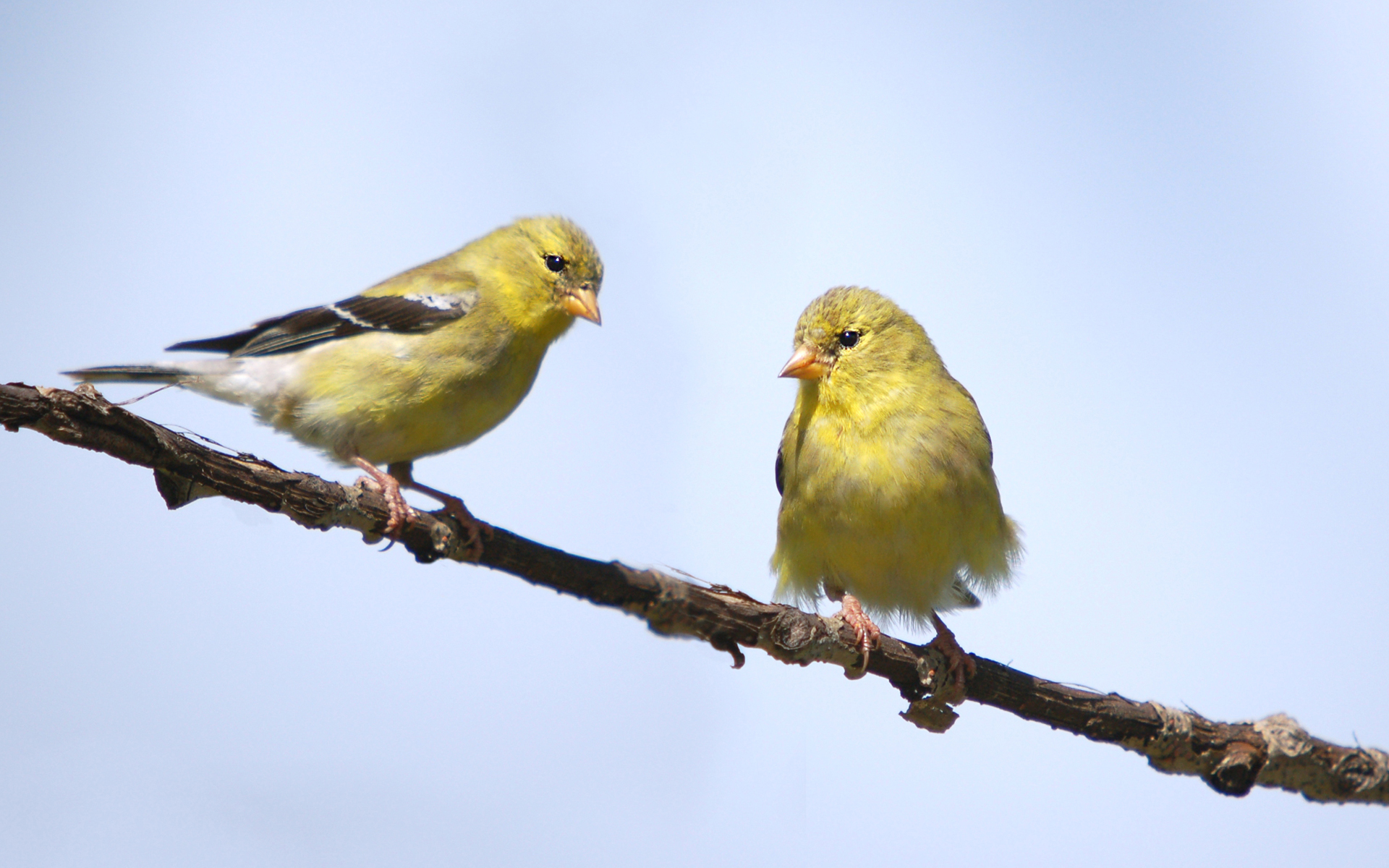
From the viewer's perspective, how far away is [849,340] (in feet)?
14.0

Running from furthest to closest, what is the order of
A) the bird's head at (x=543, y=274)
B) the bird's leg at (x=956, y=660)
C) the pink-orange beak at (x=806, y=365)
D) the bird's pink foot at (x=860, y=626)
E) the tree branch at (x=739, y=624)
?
the bird's head at (x=543, y=274)
the pink-orange beak at (x=806, y=365)
the bird's leg at (x=956, y=660)
the bird's pink foot at (x=860, y=626)
the tree branch at (x=739, y=624)

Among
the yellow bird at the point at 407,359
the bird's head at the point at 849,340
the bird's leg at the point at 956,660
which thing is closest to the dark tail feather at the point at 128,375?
the yellow bird at the point at 407,359

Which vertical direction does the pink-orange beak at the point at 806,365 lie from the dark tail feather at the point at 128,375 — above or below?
above

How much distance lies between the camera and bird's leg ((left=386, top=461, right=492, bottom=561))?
2854 millimetres

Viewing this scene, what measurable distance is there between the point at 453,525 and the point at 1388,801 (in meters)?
4.32

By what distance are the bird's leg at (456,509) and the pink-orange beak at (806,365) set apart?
148 centimetres

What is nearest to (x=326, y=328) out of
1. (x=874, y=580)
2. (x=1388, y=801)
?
(x=874, y=580)

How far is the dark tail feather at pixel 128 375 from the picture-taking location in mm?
3873

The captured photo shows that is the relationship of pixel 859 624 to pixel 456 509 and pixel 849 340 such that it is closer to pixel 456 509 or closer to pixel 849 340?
pixel 849 340

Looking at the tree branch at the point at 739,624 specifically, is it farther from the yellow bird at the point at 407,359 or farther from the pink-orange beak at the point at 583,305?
the pink-orange beak at the point at 583,305

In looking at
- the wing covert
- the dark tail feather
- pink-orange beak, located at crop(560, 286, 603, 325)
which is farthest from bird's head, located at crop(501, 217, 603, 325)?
the dark tail feather

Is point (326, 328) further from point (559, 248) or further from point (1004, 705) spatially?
point (1004, 705)

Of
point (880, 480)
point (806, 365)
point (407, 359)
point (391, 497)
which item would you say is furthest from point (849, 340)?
point (391, 497)

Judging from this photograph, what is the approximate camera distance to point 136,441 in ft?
7.93
